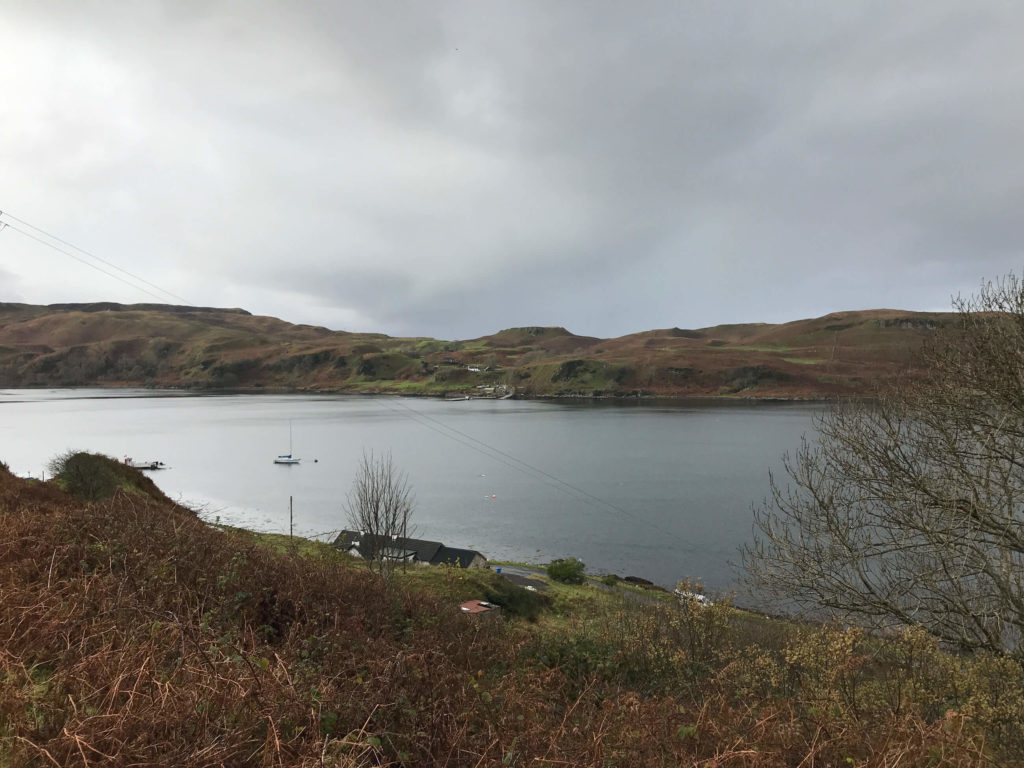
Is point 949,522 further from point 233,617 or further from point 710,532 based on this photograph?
point 710,532

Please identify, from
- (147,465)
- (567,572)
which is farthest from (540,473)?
(147,465)

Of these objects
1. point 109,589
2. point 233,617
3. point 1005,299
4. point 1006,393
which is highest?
point 1005,299

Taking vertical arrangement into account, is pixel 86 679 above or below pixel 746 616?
above

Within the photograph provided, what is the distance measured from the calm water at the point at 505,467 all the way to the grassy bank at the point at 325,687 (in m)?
25.4

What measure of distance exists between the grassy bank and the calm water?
25382 millimetres

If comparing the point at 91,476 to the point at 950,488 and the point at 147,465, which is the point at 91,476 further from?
the point at 147,465

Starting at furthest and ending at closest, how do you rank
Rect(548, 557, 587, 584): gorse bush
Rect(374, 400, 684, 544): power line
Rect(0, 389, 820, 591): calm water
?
Rect(374, 400, 684, 544): power line → Rect(0, 389, 820, 591): calm water → Rect(548, 557, 587, 584): gorse bush

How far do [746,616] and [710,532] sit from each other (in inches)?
582

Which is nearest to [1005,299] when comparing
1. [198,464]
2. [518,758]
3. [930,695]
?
[930,695]

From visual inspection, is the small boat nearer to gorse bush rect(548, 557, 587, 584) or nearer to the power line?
the power line

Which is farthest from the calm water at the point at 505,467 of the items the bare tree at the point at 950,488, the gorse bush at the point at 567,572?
the bare tree at the point at 950,488

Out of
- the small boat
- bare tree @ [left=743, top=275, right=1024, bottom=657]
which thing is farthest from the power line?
the small boat

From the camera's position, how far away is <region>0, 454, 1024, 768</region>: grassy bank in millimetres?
3658

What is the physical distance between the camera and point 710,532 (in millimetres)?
39312
